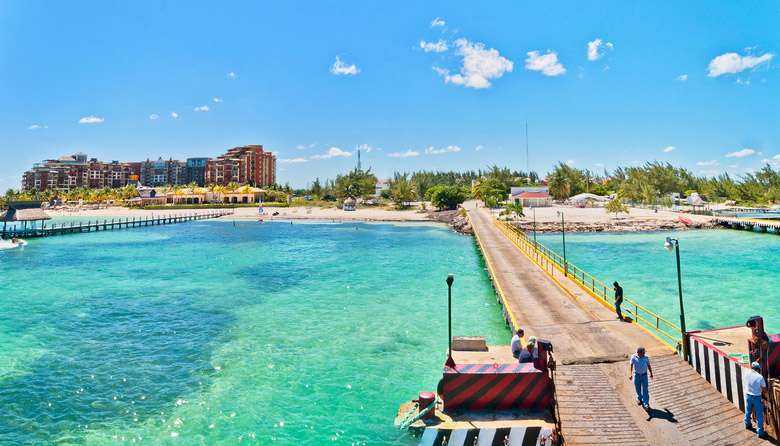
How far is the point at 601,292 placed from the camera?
22578 millimetres

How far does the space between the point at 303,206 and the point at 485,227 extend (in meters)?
94.2

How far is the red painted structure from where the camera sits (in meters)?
10.9

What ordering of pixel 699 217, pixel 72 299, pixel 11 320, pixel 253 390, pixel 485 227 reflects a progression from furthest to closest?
1. pixel 699 217
2. pixel 485 227
3. pixel 72 299
4. pixel 11 320
5. pixel 253 390

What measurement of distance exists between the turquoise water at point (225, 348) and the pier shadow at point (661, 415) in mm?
6362

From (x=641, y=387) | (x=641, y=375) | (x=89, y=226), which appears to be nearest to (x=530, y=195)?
(x=89, y=226)

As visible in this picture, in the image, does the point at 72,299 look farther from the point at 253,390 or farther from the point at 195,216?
the point at 195,216

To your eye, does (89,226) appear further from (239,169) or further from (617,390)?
(239,169)

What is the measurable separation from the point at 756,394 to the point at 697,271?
3525 cm

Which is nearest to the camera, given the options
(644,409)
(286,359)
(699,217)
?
(644,409)

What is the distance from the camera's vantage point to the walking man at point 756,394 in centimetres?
908

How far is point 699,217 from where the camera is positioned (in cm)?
8262

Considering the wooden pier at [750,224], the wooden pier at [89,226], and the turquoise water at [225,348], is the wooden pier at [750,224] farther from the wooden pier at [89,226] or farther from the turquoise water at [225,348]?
the wooden pier at [89,226]

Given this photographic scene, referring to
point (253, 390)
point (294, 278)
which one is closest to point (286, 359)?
point (253, 390)

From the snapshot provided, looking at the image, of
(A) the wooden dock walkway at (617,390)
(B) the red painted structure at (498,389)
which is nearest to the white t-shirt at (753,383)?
(A) the wooden dock walkway at (617,390)
